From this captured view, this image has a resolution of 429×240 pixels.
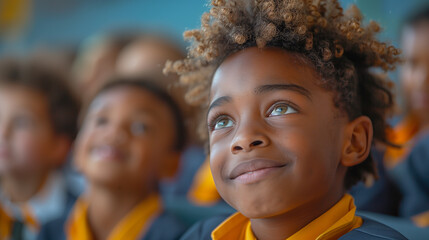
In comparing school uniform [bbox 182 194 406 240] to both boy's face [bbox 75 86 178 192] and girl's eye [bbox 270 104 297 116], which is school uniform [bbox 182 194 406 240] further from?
boy's face [bbox 75 86 178 192]

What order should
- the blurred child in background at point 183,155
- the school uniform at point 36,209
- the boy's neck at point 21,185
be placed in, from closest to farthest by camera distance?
the blurred child in background at point 183,155 → the school uniform at point 36,209 → the boy's neck at point 21,185

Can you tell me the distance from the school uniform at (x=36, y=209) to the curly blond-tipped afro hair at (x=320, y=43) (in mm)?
819

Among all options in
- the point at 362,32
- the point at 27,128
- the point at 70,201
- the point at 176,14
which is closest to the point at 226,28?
the point at 362,32

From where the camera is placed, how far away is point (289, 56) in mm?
741

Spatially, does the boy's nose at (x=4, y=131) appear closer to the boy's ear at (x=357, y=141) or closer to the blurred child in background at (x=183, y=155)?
the blurred child in background at (x=183, y=155)

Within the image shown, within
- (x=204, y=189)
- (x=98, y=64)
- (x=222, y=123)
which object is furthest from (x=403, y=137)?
(x=98, y=64)

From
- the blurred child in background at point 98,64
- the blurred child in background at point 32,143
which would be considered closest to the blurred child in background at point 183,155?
the blurred child in background at point 98,64

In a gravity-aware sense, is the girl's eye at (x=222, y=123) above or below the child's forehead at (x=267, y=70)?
below

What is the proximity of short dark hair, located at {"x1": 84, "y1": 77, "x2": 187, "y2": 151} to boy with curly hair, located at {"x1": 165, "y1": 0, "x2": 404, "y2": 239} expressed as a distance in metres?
0.49

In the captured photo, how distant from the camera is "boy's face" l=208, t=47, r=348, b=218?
2.24ft

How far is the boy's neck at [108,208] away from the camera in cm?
123

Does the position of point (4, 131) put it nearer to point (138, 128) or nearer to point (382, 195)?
point (138, 128)

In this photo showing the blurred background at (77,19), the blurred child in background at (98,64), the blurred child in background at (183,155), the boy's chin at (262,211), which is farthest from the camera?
the blurred background at (77,19)

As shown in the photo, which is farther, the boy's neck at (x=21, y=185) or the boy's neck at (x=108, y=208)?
the boy's neck at (x=21, y=185)
